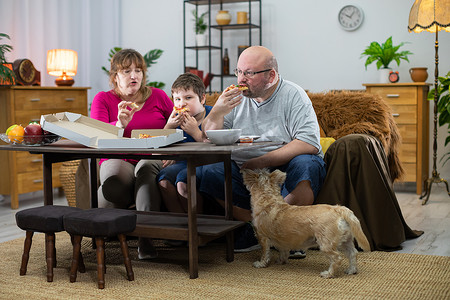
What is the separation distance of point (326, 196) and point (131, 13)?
4387 mm

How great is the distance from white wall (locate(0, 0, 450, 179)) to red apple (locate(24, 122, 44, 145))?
9.39 feet

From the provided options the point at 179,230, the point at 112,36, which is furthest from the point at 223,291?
the point at 112,36

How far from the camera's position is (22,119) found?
4.46m

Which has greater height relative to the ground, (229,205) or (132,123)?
(132,123)

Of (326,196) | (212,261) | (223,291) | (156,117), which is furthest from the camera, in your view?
(156,117)

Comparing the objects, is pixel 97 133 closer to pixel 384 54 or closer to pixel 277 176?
pixel 277 176

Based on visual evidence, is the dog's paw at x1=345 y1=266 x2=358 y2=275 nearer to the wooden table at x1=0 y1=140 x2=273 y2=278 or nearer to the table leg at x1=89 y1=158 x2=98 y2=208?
the wooden table at x1=0 y1=140 x2=273 y2=278

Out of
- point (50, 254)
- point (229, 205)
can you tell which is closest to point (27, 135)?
point (50, 254)

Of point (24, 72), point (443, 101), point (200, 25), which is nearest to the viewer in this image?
point (24, 72)

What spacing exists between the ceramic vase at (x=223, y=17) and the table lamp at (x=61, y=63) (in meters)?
1.58

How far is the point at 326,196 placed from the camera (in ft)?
9.53

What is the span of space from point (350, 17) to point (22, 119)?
10.5 ft

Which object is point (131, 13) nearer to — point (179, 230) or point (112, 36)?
point (112, 36)

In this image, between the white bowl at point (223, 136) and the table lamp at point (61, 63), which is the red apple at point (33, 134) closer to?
the white bowl at point (223, 136)
